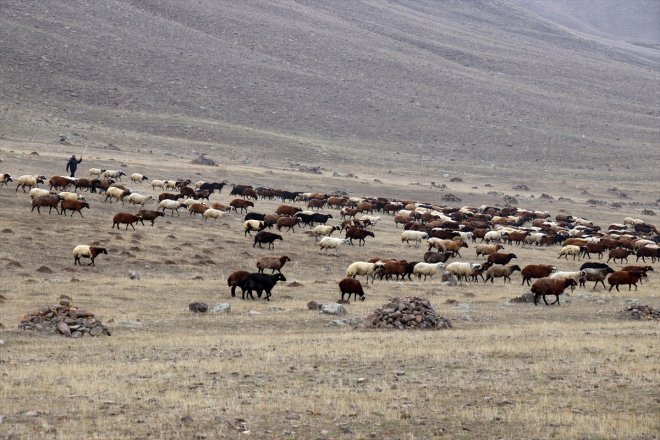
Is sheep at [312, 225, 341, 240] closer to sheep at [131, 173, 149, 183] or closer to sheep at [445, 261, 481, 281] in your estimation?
sheep at [445, 261, 481, 281]

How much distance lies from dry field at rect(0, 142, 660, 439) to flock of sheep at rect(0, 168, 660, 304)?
29.9 inches

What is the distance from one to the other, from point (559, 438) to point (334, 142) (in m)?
79.0

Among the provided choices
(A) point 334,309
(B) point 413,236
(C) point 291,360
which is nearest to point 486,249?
(B) point 413,236

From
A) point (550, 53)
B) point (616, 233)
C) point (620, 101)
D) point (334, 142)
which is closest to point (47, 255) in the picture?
point (616, 233)

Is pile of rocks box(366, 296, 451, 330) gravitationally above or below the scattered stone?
above

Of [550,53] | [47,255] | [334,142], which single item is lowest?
[47,255]

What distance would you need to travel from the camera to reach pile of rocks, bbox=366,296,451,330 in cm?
1888

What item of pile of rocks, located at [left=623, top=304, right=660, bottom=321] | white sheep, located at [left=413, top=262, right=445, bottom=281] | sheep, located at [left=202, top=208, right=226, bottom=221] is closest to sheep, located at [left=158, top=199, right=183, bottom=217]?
sheep, located at [left=202, top=208, right=226, bottom=221]

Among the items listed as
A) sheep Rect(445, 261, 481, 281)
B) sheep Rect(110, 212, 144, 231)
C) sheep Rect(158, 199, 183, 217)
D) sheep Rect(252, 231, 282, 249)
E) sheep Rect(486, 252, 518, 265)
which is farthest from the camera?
sheep Rect(158, 199, 183, 217)

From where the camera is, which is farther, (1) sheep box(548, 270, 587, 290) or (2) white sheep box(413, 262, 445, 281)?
(2) white sheep box(413, 262, 445, 281)

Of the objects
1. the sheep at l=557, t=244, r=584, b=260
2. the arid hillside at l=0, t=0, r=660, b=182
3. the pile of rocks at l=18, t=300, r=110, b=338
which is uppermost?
the arid hillside at l=0, t=0, r=660, b=182

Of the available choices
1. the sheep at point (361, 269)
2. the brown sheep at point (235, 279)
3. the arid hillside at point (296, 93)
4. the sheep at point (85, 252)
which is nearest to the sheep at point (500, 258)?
the sheep at point (361, 269)

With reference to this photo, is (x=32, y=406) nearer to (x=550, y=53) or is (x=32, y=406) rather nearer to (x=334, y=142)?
(x=334, y=142)

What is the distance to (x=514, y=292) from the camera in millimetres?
26453
